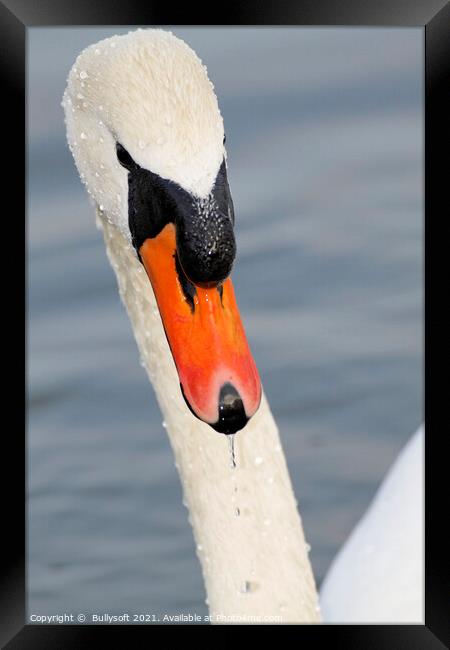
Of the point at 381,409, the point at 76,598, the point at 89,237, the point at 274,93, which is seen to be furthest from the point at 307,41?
the point at 76,598

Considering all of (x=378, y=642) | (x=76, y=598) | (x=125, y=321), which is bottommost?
(x=76, y=598)

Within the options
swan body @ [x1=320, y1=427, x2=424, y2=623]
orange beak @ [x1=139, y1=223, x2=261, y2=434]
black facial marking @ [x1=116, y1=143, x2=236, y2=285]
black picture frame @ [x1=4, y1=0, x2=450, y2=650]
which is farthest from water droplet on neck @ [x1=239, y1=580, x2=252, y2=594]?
black facial marking @ [x1=116, y1=143, x2=236, y2=285]

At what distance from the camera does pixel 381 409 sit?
5.10m

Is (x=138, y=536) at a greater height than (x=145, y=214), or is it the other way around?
(x=145, y=214)

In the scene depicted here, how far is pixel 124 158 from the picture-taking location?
2.41m

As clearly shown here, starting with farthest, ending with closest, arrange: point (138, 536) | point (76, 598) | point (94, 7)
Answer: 1. point (138, 536)
2. point (76, 598)
3. point (94, 7)

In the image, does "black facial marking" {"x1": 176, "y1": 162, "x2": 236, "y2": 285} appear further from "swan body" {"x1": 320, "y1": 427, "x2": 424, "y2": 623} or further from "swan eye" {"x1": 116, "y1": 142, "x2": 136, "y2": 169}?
"swan body" {"x1": 320, "y1": 427, "x2": 424, "y2": 623}

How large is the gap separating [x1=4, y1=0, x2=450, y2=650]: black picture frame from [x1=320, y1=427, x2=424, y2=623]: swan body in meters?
0.88

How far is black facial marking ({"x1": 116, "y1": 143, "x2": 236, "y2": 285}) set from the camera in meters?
2.17

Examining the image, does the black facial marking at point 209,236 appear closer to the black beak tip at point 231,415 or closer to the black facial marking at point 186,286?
the black facial marking at point 186,286

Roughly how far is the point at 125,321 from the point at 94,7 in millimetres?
2818

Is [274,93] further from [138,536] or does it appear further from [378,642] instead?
[378,642]

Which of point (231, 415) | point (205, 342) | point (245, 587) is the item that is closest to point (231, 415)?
point (231, 415)

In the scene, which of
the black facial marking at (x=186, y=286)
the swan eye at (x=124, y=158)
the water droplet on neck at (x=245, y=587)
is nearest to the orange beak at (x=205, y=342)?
the black facial marking at (x=186, y=286)
